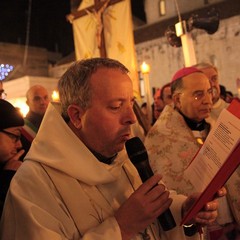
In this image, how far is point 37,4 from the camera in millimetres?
23938

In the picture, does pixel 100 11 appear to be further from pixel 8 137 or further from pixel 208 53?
pixel 208 53

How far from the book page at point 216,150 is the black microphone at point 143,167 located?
0.22 m

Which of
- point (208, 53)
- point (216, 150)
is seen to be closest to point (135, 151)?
point (216, 150)

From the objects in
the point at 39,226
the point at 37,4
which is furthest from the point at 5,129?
the point at 37,4

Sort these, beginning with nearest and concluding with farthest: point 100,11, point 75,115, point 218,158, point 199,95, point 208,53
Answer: point 218,158 → point 75,115 → point 199,95 → point 100,11 → point 208,53

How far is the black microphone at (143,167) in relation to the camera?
5.37 ft

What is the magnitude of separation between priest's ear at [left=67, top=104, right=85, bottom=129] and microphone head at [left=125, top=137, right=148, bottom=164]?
0.81ft

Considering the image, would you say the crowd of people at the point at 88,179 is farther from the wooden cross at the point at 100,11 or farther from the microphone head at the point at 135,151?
the wooden cross at the point at 100,11

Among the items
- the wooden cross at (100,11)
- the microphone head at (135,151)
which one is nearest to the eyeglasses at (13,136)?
the microphone head at (135,151)

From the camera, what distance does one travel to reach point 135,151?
5.51 feet

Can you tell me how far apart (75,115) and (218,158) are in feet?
2.21

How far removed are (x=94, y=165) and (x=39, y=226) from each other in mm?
350

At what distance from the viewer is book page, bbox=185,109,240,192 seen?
1.54 m

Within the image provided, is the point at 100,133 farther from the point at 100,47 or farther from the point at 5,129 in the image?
the point at 100,47
